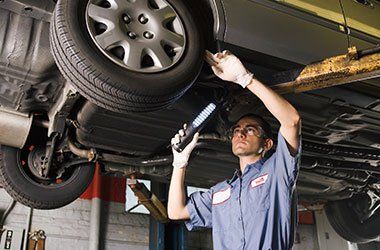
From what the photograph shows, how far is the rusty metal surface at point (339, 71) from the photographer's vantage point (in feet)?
5.88

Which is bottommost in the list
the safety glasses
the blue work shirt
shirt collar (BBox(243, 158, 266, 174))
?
the blue work shirt

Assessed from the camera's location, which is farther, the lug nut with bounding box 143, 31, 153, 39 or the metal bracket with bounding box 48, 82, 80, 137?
the metal bracket with bounding box 48, 82, 80, 137

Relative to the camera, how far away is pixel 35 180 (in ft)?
9.01

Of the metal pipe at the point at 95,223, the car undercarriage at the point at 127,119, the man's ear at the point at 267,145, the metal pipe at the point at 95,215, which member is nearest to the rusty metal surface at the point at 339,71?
the car undercarriage at the point at 127,119

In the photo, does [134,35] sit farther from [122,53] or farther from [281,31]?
[281,31]

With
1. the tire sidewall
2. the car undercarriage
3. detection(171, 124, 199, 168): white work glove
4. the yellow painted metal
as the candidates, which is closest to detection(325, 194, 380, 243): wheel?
the car undercarriage

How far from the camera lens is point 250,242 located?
170 cm

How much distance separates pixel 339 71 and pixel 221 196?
797mm

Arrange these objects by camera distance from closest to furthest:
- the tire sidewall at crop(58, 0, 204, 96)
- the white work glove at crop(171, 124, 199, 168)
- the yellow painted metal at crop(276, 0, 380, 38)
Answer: the tire sidewall at crop(58, 0, 204, 96) → the white work glove at crop(171, 124, 199, 168) → the yellow painted metal at crop(276, 0, 380, 38)

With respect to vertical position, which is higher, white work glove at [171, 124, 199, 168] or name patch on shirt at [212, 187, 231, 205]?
white work glove at [171, 124, 199, 168]

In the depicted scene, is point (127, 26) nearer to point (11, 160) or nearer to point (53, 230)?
point (11, 160)

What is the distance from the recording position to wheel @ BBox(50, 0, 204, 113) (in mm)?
1622

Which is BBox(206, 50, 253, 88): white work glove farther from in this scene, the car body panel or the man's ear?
the man's ear

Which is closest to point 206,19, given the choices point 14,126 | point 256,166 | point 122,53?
point 122,53
